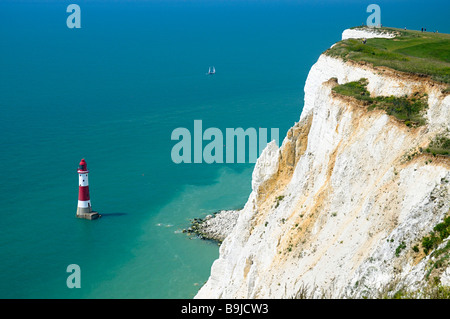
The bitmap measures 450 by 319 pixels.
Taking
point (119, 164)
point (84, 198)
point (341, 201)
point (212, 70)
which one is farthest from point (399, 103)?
point (212, 70)

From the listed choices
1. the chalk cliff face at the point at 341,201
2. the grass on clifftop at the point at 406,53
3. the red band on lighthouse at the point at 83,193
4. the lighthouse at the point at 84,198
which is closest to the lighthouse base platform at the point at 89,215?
the lighthouse at the point at 84,198

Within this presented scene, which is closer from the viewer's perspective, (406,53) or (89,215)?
(406,53)

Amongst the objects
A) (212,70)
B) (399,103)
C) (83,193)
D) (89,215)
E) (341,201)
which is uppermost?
(399,103)

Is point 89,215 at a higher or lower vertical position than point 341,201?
lower

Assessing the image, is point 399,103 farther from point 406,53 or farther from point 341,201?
point 406,53

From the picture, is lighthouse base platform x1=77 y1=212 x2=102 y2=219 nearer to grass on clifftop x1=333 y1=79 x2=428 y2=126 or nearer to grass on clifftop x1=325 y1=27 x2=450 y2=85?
grass on clifftop x1=325 y1=27 x2=450 y2=85

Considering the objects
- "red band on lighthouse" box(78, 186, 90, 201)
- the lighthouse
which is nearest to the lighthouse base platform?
the lighthouse

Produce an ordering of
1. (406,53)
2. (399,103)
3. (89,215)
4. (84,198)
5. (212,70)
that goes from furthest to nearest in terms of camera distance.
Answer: (212,70) < (84,198) < (89,215) < (406,53) < (399,103)
